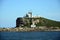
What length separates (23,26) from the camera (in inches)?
6565

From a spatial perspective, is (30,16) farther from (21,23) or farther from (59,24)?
(59,24)

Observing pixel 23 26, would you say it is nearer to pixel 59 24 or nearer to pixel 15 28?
pixel 15 28

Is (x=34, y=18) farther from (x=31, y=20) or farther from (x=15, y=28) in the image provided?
(x=15, y=28)

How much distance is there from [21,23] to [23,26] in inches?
83.2

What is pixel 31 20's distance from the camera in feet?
548

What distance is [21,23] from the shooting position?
16625 centimetres

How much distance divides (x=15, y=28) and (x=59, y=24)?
26132 mm

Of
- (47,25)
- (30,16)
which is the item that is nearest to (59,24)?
(47,25)

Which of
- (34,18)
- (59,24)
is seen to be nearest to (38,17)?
(34,18)

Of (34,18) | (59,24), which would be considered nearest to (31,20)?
(34,18)

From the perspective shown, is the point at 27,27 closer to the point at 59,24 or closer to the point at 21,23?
the point at 21,23

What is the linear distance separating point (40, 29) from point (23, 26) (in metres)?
11.0

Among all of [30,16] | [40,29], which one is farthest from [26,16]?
[40,29]

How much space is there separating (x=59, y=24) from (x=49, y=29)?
11.1 m
